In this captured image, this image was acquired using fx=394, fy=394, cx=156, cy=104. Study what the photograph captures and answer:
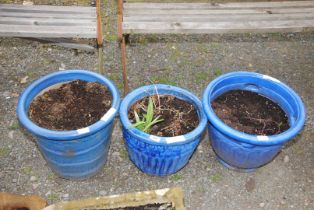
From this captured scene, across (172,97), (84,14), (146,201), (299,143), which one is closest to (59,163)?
(146,201)

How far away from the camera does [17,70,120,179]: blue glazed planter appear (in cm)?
235

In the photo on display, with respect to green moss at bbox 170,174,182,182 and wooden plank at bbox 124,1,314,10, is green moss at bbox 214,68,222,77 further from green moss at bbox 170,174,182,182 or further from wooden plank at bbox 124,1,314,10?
green moss at bbox 170,174,182,182

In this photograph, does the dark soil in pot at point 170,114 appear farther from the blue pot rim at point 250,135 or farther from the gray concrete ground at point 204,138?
the gray concrete ground at point 204,138

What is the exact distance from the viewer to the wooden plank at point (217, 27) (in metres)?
2.79

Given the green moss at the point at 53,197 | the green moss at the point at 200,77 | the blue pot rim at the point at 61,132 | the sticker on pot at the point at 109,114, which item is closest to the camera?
the blue pot rim at the point at 61,132

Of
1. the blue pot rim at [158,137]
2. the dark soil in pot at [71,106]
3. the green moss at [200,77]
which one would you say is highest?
the dark soil in pot at [71,106]

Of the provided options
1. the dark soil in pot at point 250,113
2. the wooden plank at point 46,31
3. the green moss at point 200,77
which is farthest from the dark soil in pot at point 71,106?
the green moss at point 200,77

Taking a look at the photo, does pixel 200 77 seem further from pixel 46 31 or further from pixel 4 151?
pixel 4 151

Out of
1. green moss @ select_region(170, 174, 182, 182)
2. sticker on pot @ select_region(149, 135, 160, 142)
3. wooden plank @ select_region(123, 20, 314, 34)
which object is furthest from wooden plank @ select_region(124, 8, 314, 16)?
green moss @ select_region(170, 174, 182, 182)

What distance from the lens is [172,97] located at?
2.91 m

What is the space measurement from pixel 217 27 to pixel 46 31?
47.2 inches

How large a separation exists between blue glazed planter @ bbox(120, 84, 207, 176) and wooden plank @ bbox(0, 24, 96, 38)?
0.55 meters

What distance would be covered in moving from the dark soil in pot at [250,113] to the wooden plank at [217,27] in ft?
1.61

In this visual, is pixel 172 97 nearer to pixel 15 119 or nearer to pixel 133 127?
pixel 133 127
